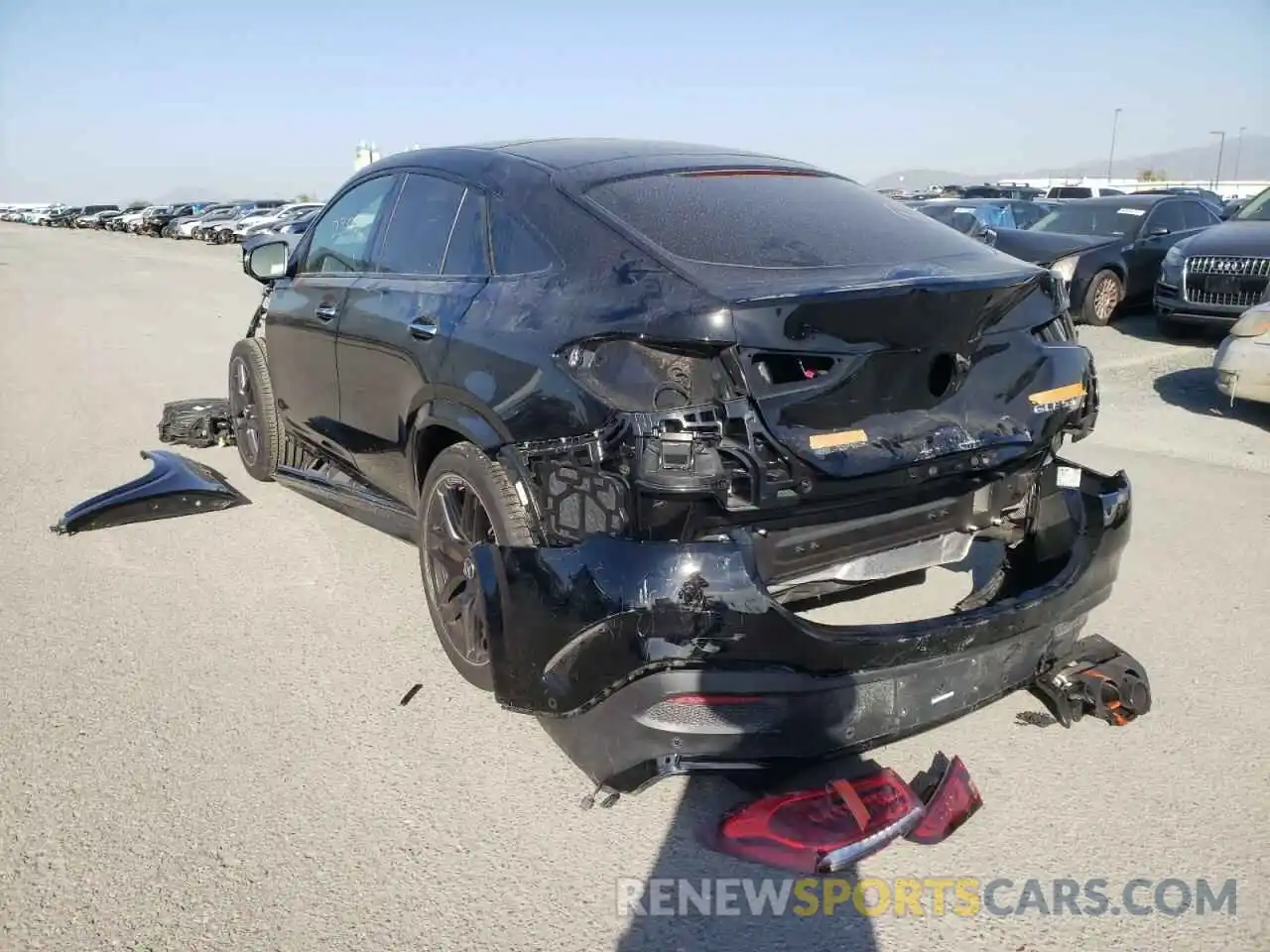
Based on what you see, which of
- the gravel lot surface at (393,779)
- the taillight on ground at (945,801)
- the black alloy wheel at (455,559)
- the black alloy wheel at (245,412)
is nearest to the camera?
the gravel lot surface at (393,779)

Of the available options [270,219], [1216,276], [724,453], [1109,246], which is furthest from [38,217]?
[724,453]

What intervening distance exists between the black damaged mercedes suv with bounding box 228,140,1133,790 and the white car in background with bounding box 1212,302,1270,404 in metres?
→ 4.40

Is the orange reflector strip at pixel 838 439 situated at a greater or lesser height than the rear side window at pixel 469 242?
lesser

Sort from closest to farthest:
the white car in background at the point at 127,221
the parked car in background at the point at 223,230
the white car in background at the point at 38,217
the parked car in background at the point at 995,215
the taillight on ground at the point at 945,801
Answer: the taillight on ground at the point at 945,801
the parked car in background at the point at 995,215
the parked car in background at the point at 223,230
the white car in background at the point at 127,221
the white car in background at the point at 38,217

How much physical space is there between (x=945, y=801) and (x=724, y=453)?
114 centimetres

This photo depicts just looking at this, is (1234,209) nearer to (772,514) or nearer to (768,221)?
(768,221)

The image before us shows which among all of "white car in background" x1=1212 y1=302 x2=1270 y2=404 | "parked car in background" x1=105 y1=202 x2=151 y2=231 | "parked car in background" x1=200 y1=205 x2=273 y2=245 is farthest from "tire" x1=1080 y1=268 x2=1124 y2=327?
"parked car in background" x1=105 y1=202 x2=151 y2=231

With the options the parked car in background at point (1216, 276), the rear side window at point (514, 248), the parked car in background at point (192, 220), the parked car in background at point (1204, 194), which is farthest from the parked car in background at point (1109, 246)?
the parked car in background at point (192, 220)

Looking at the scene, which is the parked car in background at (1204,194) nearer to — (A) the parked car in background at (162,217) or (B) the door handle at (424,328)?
(B) the door handle at (424,328)

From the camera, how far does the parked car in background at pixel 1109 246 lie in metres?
11.6

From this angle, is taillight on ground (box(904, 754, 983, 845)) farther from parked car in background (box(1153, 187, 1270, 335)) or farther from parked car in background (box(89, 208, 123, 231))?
parked car in background (box(89, 208, 123, 231))

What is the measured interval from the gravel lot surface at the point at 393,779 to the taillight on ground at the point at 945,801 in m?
0.04

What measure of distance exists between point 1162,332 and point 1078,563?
31.1 feet

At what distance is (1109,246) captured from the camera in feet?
38.8
